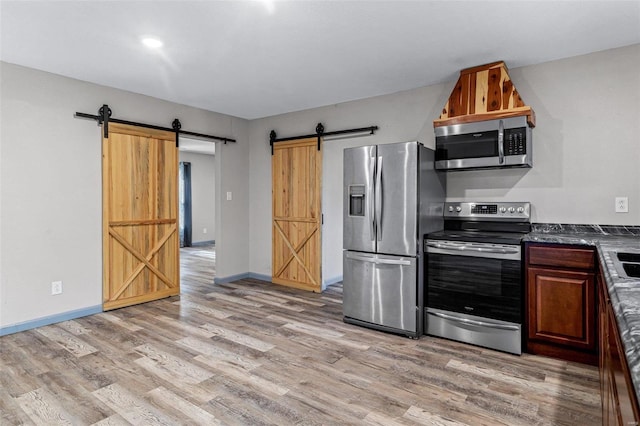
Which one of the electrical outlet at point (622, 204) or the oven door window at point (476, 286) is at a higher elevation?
the electrical outlet at point (622, 204)

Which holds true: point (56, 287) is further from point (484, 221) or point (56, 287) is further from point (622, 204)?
point (622, 204)

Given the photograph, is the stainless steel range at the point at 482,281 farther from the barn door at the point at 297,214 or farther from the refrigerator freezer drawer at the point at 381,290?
the barn door at the point at 297,214

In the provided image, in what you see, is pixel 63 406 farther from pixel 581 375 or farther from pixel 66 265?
pixel 581 375

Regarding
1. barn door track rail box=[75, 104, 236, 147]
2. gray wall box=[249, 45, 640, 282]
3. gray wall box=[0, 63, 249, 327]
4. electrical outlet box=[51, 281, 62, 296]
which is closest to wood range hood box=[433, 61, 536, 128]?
gray wall box=[249, 45, 640, 282]

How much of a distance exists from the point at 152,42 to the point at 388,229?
2.52m

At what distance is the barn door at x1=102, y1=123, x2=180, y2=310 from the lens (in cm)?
407

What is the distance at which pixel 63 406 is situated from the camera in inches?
86.3

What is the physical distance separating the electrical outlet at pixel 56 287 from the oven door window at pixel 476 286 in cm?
359

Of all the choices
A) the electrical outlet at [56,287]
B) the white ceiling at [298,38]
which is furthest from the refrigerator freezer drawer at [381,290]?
the electrical outlet at [56,287]

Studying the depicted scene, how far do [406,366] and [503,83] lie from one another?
2.53 m

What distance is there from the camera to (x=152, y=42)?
9.68ft

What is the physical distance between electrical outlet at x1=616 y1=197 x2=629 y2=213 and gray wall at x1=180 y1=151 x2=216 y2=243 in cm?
826

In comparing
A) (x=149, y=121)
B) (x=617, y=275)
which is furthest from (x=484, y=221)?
(x=149, y=121)

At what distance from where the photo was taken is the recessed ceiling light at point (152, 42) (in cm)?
290
